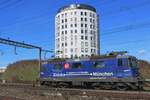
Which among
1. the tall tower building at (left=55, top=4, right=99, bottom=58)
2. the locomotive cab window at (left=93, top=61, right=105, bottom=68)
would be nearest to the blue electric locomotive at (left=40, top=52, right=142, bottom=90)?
the locomotive cab window at (left=93, top=61, right=105, bottom=68)

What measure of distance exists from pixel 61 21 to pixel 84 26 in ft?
28.5

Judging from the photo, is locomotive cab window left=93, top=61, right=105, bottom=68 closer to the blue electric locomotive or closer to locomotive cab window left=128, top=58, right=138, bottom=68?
the blue electric locomotive

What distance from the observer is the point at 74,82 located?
38.7 meters

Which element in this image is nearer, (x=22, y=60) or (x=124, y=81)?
(x=124, y=81)

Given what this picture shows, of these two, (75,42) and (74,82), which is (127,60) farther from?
(75,42)

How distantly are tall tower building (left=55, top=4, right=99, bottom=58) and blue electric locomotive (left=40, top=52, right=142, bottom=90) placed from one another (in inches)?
3096

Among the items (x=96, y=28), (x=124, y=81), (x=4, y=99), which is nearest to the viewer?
(x=4, y=99)

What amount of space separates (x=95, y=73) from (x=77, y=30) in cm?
8818

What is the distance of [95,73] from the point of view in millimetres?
36250

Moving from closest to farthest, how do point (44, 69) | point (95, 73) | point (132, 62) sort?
point (132, 62) → point (95, 73) → point (44, 69)

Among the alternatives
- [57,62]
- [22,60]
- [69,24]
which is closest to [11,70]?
[22,60]

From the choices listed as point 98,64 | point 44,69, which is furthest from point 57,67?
point 98,64

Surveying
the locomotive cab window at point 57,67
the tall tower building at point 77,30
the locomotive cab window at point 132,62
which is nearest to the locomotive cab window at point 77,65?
the locomotive cab window at point 57,67

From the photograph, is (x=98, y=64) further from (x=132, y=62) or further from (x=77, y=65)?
(x=132, y=62)
